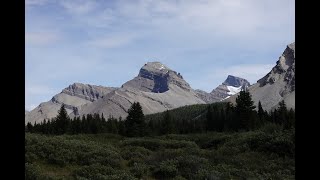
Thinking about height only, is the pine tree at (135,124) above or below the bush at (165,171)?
above

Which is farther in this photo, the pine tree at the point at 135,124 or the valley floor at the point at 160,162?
the pine tree at the point at 135,124

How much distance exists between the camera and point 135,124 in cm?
6291

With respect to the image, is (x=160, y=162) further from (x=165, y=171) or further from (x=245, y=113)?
(x=245, y=113)

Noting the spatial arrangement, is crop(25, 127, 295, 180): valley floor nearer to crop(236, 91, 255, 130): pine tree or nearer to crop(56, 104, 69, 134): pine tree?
crop(236, 91, 255, 130): pine tree

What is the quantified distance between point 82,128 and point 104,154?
55597 millimetres

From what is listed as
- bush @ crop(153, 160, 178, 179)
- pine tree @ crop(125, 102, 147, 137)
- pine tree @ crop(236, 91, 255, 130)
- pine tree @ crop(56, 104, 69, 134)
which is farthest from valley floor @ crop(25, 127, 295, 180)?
pine tree @ crop(56, 104, 69, 134)

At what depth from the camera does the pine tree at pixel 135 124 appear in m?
61.4

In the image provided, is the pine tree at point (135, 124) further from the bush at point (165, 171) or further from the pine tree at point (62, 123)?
the bush at point (165, 171)

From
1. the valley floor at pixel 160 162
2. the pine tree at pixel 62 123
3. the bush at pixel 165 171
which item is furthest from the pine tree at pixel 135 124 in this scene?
the bush at pixel 165 171

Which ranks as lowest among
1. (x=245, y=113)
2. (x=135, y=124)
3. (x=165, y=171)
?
(x=165, y=171)

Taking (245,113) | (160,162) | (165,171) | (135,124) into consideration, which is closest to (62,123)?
A: (135,124)

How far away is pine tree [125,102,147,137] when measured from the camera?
61.4 metres
